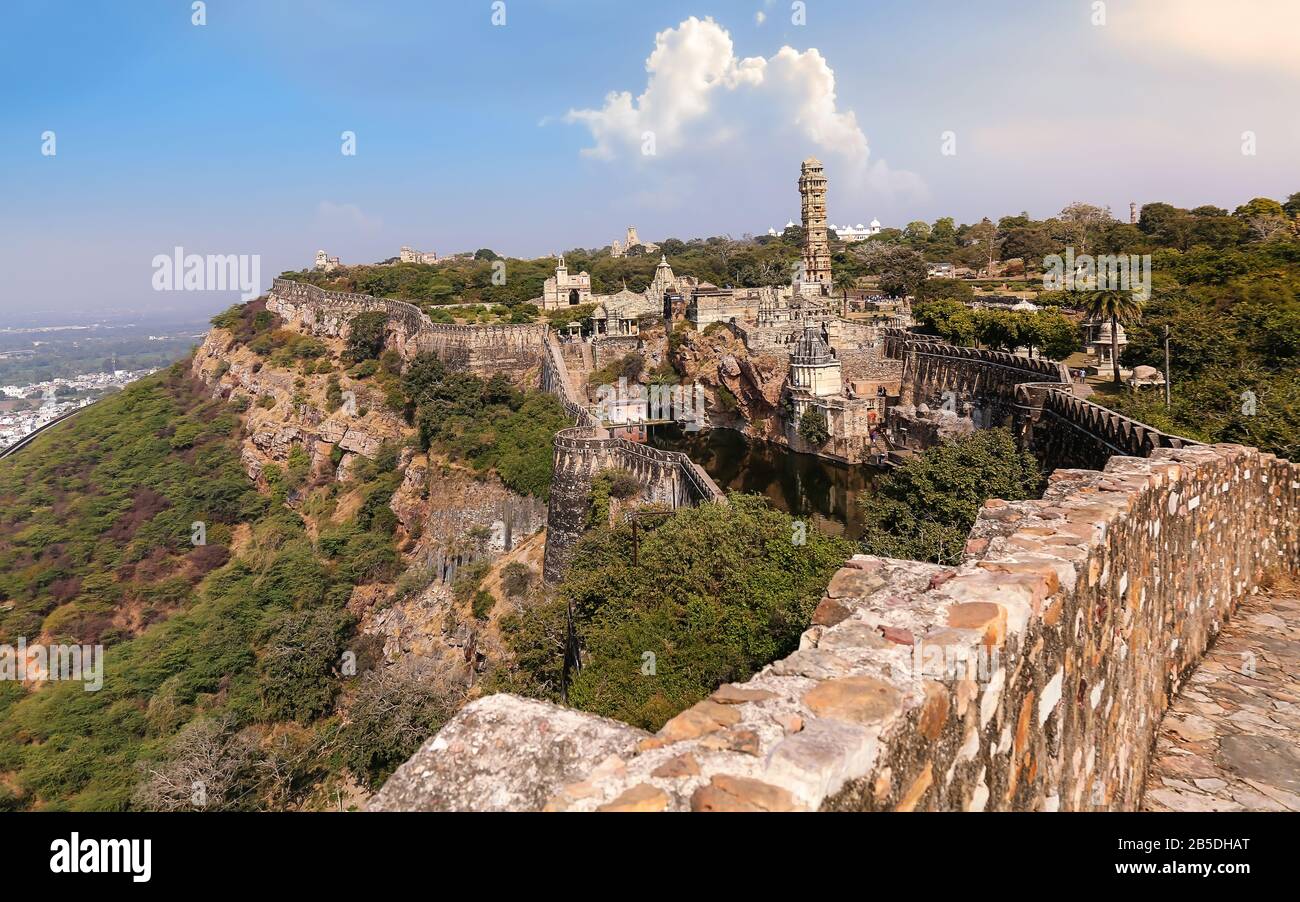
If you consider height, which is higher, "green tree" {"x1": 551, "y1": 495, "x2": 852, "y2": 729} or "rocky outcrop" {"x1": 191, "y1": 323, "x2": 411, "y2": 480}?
"rocky outcrop" {"x1": 191, "y1": 323, "x2": 411, "y2": 480}

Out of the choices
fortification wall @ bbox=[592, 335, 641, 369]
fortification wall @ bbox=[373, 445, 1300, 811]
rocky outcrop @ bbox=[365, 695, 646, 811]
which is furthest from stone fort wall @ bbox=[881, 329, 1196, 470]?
fortification wall @ bbox=[592, 335, 641, 369]

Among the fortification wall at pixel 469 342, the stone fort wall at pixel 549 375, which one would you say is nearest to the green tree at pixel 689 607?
the stone fort wall at pixel 549 375

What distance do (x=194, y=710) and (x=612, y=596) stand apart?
20.0m

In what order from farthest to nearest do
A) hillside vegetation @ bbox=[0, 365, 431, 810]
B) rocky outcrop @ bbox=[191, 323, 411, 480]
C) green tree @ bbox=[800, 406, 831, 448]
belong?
green tree @ bbox=[800, 406, 831, 448] → rocky outcrop @ bbox=[191, 323, 411, 480] → hillside vegetation @ bbox=[0, 365, 431, 810]

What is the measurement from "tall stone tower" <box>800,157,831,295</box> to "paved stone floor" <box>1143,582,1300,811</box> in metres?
59.5

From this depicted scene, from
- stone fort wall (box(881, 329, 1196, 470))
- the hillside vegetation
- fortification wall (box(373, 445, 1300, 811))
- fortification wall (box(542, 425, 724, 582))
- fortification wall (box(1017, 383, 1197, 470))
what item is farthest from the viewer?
fortification wall (box(542, 425, 724, 582))

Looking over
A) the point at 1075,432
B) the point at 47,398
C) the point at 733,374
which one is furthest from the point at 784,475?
the point at 47,398

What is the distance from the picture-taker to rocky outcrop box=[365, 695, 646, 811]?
2.72m

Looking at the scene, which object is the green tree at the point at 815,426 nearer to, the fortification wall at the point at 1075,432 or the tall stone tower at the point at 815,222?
the fortification wall at the point at 1075,432

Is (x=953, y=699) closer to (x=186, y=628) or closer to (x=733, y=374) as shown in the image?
(x=186, y=628)

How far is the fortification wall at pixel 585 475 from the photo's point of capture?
72.7ft

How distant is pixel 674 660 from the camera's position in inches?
500

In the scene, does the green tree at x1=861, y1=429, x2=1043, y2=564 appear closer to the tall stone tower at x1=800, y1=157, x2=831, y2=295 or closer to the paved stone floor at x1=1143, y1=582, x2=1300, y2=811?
the paved stone floor at x1=1143, y1=582, x2=1300, y2=811
